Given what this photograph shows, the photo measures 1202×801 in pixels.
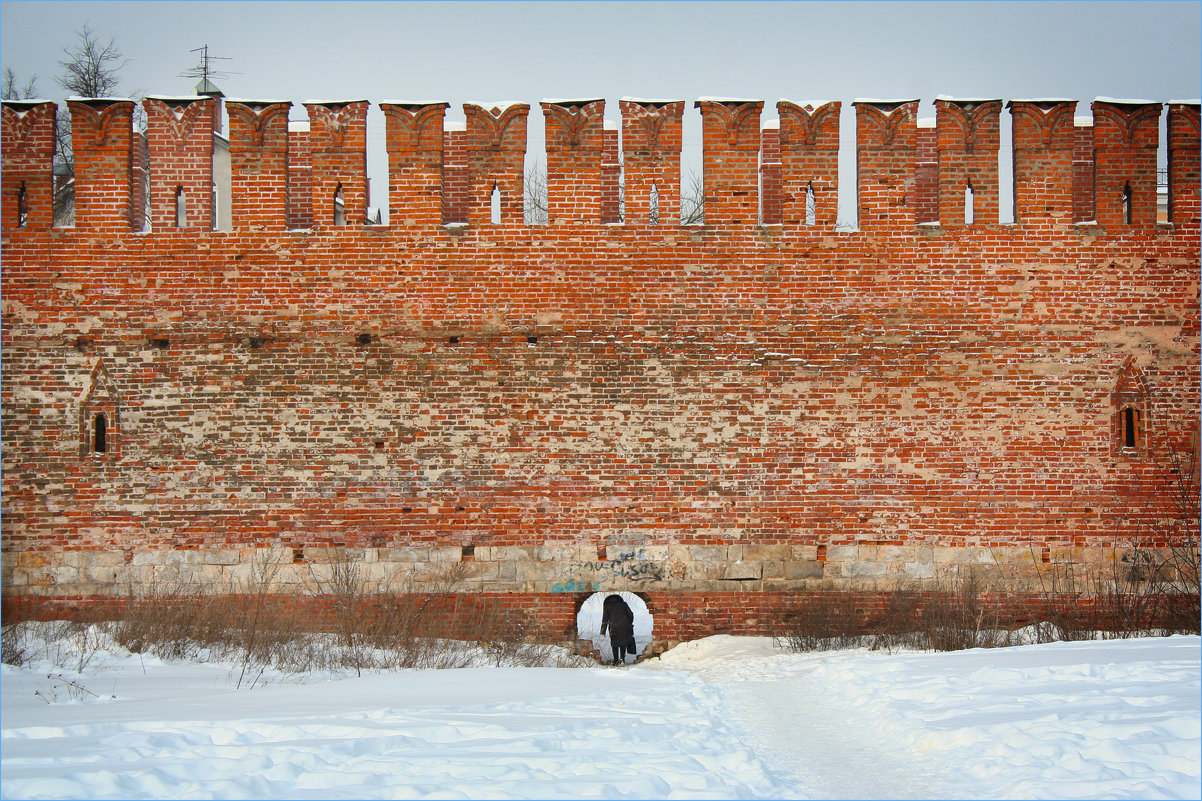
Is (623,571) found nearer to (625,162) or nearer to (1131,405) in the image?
(625,162)

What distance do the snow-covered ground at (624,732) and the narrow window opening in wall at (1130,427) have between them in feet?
9.21

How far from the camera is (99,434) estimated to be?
9.95 meters

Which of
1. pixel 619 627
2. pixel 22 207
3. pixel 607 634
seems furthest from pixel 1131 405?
pixel 22 207

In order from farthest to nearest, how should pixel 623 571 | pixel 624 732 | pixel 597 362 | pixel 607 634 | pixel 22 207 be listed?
pixel 22 207
pixel 607 634
pixel 597 362
pixel 623 571
pixel 624 732

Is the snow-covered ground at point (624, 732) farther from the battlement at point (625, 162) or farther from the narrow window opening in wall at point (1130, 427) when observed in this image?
the battlement at point (625, 162)

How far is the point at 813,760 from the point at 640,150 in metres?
6.69

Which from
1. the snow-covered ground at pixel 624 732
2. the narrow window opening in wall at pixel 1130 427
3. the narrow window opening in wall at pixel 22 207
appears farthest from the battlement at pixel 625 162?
the snow-covered ground at pixel 624 732

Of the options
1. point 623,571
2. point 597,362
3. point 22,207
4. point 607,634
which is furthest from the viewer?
point 22,207

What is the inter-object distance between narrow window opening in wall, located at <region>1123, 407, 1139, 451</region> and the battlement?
200cm

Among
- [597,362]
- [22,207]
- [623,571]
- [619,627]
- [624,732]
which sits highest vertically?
[22,207]

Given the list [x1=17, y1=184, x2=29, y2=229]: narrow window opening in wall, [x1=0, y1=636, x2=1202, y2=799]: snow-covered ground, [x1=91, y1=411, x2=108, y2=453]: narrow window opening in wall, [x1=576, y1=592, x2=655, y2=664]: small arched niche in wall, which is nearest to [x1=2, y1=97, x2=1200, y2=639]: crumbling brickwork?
[x1=91, y1=411, x2=108, y2=453]: narrow window opening in wall

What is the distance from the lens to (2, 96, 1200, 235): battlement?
10047 millimetres

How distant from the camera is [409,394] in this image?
990 cm

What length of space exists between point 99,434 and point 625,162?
6340 millimetres
